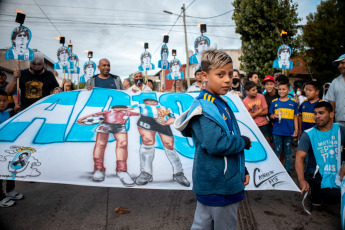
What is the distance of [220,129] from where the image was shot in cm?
129

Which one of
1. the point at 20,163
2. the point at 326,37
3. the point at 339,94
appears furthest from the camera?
the point at 326,37

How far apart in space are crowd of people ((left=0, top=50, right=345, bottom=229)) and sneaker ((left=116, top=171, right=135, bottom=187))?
1.22 m

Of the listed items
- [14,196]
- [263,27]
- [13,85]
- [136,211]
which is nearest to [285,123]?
[136,211]

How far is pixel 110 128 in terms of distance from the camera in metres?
3.09

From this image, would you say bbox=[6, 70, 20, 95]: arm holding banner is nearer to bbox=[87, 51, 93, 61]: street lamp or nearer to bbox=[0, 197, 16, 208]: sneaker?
bbox=[0, 197, 16, 208]: sneaker

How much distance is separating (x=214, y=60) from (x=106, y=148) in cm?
196

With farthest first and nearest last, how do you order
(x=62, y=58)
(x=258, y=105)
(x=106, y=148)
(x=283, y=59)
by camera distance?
(x=62, y=58) → (x=283, y=59) → (x=258, y=105) → (x=106, y=148)

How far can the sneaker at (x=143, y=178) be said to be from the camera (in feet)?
8.35

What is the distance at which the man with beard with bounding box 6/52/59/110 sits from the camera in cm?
399

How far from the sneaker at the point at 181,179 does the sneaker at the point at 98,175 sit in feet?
2.70

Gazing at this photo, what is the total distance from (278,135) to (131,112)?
8.47 feet

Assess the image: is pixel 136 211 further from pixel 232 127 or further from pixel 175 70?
pixel 175 70

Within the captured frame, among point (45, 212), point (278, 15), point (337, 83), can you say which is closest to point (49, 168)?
point (45, 212)

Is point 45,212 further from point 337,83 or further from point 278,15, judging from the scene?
point 278,15
